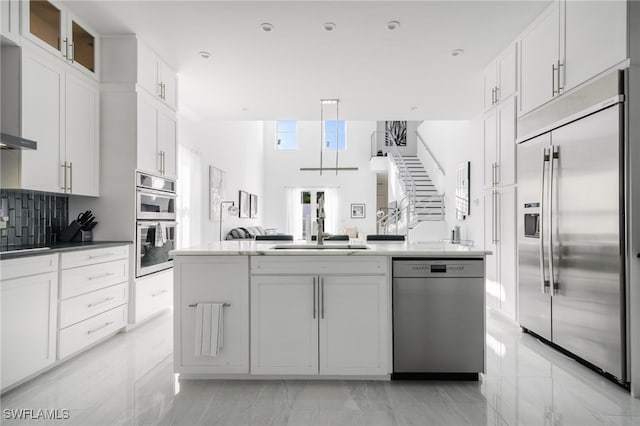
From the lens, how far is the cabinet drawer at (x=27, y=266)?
6.95 feet

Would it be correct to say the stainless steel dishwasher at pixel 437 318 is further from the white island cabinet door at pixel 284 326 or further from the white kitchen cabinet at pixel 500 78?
the white kitchen cabinet at pixel 500 78

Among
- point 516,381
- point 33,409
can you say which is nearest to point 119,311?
point 33,409

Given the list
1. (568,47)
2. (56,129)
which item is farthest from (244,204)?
(568,47)

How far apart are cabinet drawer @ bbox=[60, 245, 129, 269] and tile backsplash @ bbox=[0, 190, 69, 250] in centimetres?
48

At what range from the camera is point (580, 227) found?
8.39ft

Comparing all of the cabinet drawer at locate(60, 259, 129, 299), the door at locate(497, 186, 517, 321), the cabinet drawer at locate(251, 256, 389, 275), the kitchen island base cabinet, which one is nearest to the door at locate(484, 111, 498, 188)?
the door at locate(497, 186, 517, 321)

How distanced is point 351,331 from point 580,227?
1.75 m

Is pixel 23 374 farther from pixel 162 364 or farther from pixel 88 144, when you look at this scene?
pixel 88 144

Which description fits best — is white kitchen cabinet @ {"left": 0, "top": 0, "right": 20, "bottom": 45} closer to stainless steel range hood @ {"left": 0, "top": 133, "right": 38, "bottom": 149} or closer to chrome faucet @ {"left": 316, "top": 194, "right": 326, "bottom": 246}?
stainless steel range hood @ {"left": 0, "top": 133, "right": 38, "bottom": 149}

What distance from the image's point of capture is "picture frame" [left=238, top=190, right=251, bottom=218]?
8805mm

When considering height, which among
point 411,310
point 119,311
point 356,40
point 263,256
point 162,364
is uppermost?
point 356,40

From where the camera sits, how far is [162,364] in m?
2.71

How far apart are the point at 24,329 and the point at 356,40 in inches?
141

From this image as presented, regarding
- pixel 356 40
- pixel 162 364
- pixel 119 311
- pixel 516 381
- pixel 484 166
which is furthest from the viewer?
pixel 484 166
